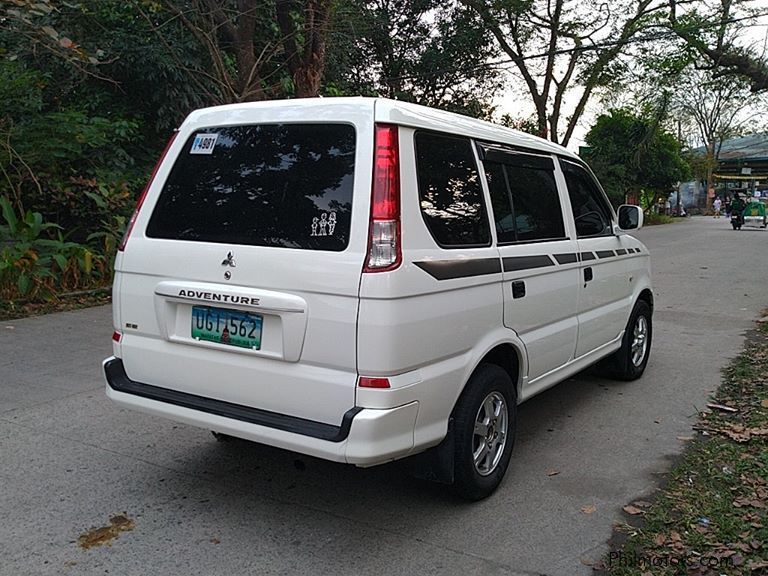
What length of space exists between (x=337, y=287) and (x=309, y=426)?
0.63 m

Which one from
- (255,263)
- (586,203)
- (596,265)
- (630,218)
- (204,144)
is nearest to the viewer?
(255,263)

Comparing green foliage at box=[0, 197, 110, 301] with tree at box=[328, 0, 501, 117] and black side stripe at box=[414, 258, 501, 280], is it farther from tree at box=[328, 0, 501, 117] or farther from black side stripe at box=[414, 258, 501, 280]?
tree at box=[328, 0, 501, 117]

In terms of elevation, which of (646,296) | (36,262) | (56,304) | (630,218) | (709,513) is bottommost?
(709,513)

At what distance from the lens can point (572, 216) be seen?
4.89 meters

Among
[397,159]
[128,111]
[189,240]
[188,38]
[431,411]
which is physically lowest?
[431,411]

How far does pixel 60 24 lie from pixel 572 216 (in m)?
10.6

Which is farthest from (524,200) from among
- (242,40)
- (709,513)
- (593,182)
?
(242,40)

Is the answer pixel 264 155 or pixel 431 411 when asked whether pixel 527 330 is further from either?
pixel 264 155

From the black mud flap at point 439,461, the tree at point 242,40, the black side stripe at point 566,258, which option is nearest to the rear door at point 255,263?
the black mud flap at point 439,461

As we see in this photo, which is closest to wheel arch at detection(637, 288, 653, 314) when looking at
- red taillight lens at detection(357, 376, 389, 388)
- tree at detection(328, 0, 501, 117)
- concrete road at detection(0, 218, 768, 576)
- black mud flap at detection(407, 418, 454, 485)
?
concrete road at detection(0, 218, 768, 576)

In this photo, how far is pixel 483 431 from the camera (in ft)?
12.3

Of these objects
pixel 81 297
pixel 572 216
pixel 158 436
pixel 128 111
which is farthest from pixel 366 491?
pixel 128 111

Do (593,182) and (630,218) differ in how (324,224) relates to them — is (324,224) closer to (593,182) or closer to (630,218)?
(593,182)

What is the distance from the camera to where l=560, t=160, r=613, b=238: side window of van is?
499cm
